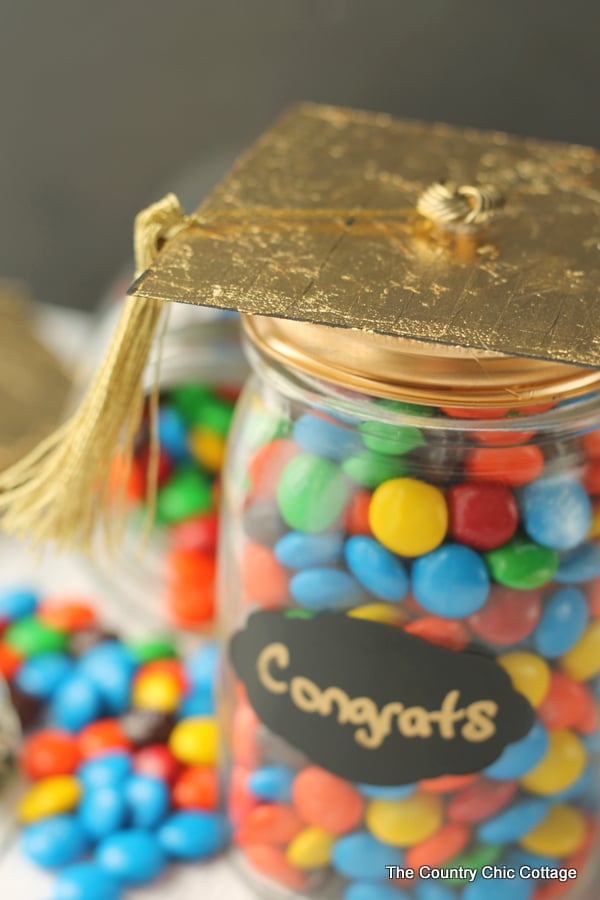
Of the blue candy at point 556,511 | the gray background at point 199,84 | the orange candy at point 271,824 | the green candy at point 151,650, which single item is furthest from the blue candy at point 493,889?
the gray background at point 199,84

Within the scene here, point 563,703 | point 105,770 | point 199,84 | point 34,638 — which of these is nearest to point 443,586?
point 563,703

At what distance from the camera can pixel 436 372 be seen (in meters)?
0.46

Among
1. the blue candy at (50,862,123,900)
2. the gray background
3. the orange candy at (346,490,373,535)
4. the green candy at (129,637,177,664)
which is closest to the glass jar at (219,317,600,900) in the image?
the orange candy at (346,490,373,535)

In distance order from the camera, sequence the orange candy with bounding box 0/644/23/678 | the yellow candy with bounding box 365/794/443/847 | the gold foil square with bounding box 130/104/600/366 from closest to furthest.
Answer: the gold foil square with bounding box 130/104/600/366 → the yellow candy with bounding box 365/794/443/847 → the orange candy with bounding box 0/644/23/678

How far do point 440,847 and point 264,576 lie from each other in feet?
0.59

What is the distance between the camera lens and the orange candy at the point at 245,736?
1.96ft

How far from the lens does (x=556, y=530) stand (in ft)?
1.63

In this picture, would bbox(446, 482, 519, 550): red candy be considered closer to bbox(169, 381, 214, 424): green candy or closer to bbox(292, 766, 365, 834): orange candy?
bbox(292, 766, 365, 834): orange candy

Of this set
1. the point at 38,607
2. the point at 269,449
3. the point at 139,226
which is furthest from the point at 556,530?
the point at 38,607

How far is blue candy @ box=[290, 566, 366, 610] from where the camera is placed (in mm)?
512

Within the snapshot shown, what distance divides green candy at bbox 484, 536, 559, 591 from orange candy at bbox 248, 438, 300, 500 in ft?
0.37

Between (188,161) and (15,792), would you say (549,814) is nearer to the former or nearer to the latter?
(15,792)

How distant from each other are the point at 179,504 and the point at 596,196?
460mm

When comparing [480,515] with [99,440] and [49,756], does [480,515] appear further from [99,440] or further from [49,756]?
[49,756]
